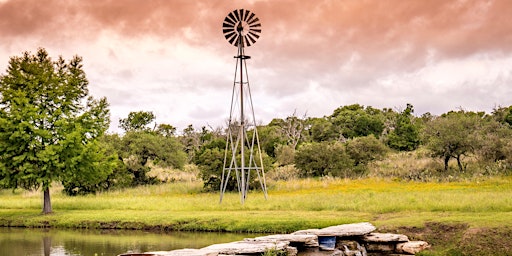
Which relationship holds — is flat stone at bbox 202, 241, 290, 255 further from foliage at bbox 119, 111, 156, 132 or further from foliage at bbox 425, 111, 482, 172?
foliage at bbox 119, 111, 156, 132

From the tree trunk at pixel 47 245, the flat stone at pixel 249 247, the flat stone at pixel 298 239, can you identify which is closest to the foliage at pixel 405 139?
the tree trunk at pixel 47 245

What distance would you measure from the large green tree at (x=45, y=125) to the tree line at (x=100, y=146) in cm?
6

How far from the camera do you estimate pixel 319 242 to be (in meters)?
18.2

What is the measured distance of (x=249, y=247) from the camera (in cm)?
1530

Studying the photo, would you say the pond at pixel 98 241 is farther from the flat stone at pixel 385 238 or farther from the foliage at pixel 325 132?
the foliage at pixel 325 132

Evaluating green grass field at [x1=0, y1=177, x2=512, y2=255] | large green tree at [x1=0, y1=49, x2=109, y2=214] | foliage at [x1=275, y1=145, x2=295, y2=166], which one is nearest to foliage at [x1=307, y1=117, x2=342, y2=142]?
foliage at [x1=275, y1=145, x2=295, y2=166]

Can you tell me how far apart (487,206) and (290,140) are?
57.5 m

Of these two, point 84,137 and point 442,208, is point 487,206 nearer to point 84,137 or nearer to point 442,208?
point 442,208

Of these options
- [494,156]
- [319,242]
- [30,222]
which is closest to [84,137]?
[30,222]

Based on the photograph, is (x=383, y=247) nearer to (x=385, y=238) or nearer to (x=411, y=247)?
(x=385, y=238)

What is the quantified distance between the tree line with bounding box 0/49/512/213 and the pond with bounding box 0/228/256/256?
586 centimetres

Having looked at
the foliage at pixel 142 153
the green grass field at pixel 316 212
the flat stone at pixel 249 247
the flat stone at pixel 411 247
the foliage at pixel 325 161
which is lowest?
the flat stone at pixel 411 247

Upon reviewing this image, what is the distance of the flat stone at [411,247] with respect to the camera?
59.9ft

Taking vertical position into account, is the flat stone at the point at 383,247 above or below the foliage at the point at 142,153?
below
